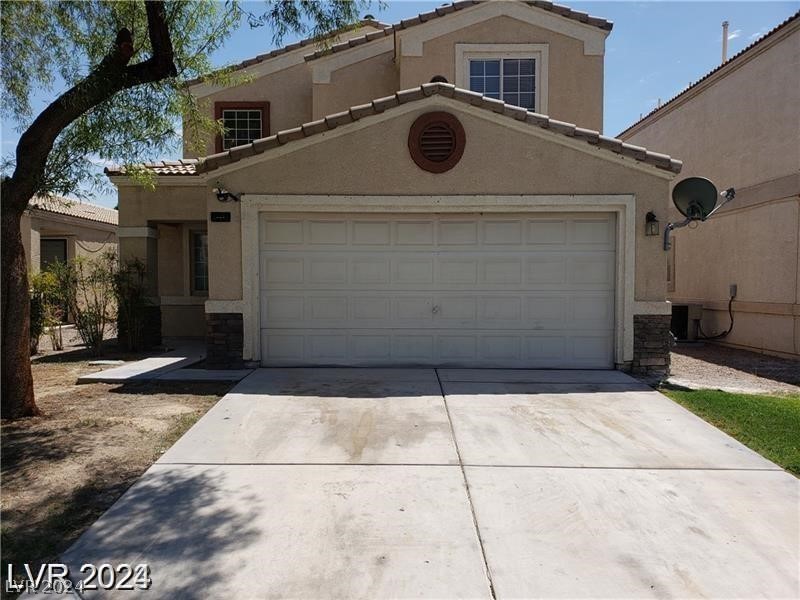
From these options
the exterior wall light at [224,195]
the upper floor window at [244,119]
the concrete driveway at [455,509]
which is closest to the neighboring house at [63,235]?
Result: the upper floor window at [244,119]

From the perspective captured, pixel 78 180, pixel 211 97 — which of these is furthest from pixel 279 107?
pixel 78 180

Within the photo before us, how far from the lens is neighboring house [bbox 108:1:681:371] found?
8.45 m

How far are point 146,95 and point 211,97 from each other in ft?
21.0

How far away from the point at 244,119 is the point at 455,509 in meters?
12.1

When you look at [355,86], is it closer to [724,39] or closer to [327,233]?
[327,233]

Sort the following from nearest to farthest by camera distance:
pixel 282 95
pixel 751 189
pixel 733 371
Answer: pixel 733 371 → pixel 751 189 → pixel 282 95

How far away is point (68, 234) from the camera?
1789 cm

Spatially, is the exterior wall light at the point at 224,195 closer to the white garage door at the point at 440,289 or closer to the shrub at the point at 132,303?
the white garage door at the point at 440,289

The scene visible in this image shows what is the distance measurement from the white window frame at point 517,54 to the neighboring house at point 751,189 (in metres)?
4.77

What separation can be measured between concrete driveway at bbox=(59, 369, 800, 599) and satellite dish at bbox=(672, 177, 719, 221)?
3.78m

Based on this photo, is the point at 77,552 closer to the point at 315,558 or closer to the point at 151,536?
the point at 151,536

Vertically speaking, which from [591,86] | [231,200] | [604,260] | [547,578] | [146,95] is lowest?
[547,578]

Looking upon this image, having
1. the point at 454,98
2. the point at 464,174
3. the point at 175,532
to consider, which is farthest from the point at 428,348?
the point at 175,532

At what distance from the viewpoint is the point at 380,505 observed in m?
4.07
